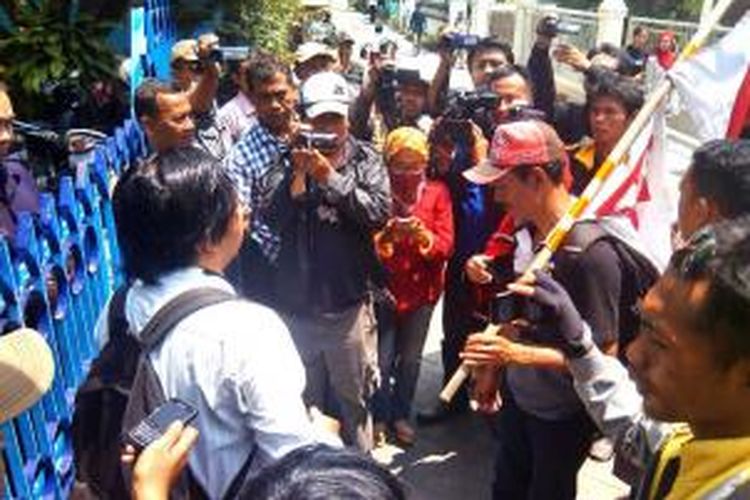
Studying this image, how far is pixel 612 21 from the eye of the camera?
1354 centimetres

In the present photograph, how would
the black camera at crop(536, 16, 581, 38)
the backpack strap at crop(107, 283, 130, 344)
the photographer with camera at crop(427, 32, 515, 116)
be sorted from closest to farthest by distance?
1. the backpack strap at crop(107, 283, 130, 344)
2. the photographer with camera at crop(427, 32, 515, 116)
3. the black camera at crop(536, 16, 581, 38)

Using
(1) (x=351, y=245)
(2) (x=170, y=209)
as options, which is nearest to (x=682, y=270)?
(2) (x=170, y=209)

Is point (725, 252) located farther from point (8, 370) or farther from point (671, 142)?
point (671, 142)

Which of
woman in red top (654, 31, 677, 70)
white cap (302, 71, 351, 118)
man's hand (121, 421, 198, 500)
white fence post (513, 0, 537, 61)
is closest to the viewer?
man's hand (121, 421, 198, 500)

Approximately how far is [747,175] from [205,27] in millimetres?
7369

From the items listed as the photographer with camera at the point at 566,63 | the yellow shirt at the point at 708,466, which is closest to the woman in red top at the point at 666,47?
the photographer with camera at the point at 566,63

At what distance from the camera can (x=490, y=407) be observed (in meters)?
2.74

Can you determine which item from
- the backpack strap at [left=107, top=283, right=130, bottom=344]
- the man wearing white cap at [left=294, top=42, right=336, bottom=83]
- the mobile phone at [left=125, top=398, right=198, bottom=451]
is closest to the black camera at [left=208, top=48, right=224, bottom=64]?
the man wearing white cap at [left=294, top=42, right=336, bottom=83]

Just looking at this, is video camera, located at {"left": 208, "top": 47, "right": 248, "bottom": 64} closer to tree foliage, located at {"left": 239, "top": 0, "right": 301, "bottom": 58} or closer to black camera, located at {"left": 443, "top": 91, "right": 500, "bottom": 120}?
black camera, located at {"left": 443, "top": 91, "right": 500, "bottom": 120}

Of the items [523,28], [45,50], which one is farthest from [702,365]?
[523,28]

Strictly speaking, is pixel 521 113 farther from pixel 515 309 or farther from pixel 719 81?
pixel 515 309

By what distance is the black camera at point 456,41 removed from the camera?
4961mm

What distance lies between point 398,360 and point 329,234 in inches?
42.4

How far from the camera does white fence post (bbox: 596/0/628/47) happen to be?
13.5m
